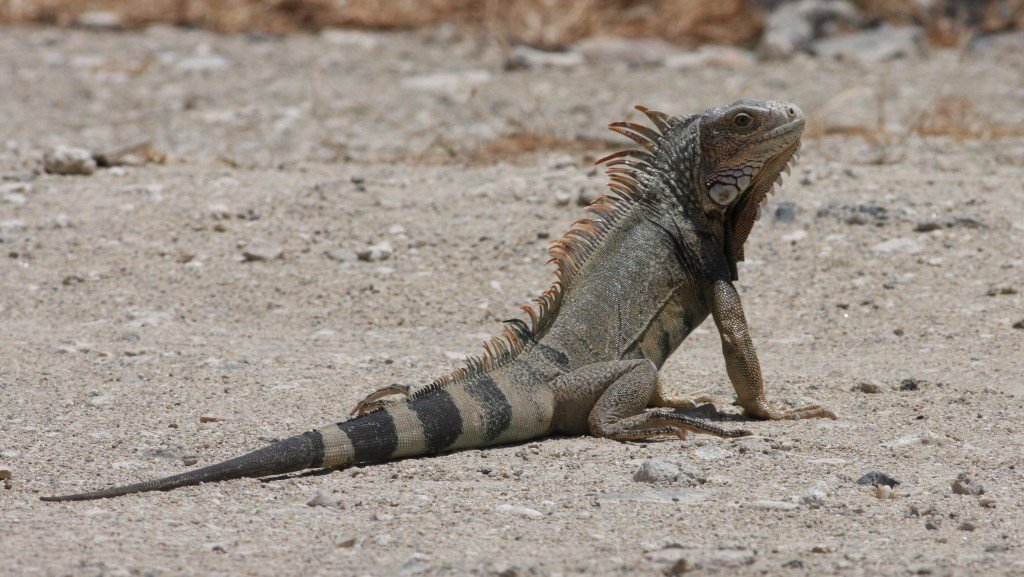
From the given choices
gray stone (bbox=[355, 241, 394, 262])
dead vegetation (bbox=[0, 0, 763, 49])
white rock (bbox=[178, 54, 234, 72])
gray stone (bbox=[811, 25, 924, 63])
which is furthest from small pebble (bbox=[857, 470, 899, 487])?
white rock (bbox=[178, 54, 234, 72])

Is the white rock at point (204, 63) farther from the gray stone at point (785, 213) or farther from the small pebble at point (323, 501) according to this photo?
the small pebble at point (323, 501)

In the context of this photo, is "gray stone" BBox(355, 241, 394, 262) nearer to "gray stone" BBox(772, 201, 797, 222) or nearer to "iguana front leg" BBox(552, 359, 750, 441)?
"gray stone" BBox(772, 201, 797, 222)

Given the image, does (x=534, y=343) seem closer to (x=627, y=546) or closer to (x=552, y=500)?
(x=552, y=500)

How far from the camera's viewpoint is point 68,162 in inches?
376

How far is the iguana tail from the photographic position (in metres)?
4.74

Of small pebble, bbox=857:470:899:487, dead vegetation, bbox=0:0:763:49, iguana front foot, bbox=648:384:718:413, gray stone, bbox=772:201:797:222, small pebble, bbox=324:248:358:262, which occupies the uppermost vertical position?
dead vegetation, bbox=0:0:763:49

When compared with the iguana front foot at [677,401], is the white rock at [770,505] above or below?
above

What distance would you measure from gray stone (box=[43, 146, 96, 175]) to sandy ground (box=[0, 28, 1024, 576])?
164mm

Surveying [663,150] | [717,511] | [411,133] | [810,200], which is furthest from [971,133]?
Result: [717,511]

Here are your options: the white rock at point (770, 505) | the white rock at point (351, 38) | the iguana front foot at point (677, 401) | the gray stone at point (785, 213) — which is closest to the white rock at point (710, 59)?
the white rock at point (351, 38)

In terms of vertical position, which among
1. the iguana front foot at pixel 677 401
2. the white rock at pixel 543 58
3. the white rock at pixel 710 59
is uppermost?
the white rock at pixel 710 59

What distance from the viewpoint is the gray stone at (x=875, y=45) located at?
14.2 meters

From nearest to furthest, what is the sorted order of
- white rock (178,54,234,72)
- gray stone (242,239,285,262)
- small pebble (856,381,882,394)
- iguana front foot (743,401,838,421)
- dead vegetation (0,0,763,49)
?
iguana front foot (743,401,838,421) < small pebble (856,381,882,394) < gray stone (242,239,285,262) < white rock (178,54,234,72) < dead vegetation (0,0,763,49)

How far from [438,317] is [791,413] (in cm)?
257
